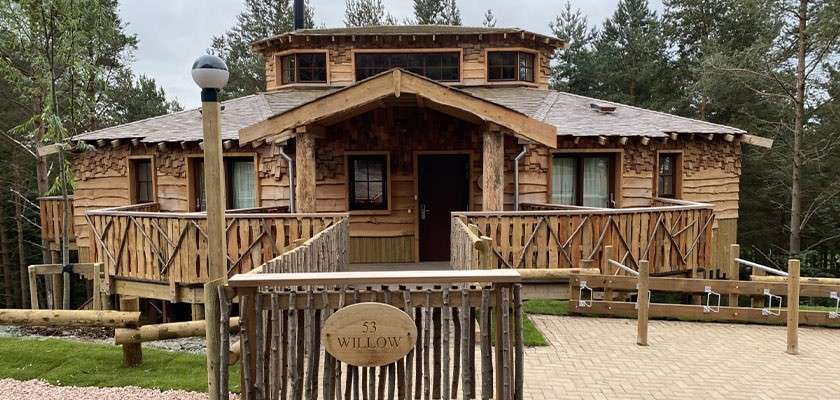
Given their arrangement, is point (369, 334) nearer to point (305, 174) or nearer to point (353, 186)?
point (305, 174)

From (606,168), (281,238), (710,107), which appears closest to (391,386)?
(281,238)

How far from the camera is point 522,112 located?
11438mm

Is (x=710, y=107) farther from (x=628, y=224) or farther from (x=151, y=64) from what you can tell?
(x=151, y=64)

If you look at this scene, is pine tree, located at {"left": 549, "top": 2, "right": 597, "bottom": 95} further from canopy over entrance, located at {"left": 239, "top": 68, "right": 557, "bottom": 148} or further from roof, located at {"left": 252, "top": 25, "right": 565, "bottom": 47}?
canopy over entrance, located at {"left": 239, "top": 68, "right": 557, "bottom": 148}

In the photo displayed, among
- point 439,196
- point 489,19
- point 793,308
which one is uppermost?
point 489,19

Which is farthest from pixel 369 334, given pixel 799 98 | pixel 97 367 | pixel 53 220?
pixel 799 98

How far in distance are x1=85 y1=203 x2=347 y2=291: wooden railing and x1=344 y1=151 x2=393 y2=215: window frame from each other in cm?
319

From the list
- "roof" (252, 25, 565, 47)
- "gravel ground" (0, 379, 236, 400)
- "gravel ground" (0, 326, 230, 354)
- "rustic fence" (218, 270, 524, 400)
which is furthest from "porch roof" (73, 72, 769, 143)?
Result: "rustic fence" (218, 270, 524, 400)

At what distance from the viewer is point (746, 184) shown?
80.7 feet

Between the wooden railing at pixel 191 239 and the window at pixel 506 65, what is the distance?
8563 millimetres

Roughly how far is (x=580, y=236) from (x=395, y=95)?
4.15m

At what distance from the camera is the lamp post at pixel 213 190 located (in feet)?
13.0

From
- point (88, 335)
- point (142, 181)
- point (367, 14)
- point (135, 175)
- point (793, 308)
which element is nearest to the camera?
point (793, 308)

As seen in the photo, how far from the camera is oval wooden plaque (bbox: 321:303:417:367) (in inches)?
146
